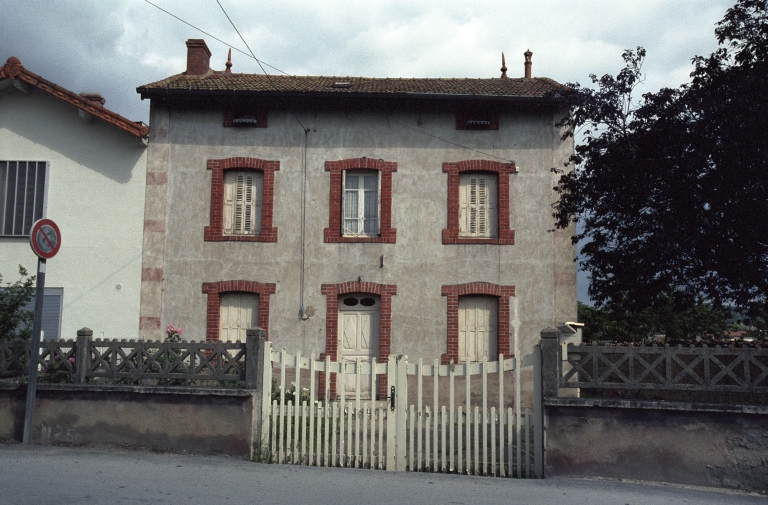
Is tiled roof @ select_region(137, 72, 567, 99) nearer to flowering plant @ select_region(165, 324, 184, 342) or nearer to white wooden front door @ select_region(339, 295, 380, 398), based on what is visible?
white wooden front door @ select_region(339, 295, 380, 398)

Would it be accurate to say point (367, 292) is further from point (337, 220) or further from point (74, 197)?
point (74, 197)

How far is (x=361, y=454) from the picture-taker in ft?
27.9

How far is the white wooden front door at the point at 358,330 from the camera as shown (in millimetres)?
15273

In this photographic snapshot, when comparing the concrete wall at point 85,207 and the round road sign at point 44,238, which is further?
the concrete wall at point 85,207

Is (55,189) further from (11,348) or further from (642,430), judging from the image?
(642,430)

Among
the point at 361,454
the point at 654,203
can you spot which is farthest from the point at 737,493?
the point at 654,203

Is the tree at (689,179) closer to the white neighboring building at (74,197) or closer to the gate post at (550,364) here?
the gate post at (550,364)

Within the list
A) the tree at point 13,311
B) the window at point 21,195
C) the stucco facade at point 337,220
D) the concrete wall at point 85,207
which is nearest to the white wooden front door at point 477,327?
the stucco facade at point 337,220

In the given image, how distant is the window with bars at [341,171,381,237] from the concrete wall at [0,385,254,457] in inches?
293

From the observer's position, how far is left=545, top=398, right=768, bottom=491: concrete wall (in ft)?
24.6

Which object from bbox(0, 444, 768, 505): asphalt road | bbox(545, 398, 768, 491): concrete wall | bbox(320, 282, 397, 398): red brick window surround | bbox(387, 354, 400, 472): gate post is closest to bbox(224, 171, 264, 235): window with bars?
bbox(320, 282, 397, 398): red brick window surround

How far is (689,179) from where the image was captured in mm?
10984

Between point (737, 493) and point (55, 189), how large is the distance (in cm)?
1449

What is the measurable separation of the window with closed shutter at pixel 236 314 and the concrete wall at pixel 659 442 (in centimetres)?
893
